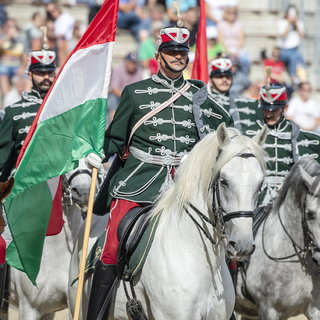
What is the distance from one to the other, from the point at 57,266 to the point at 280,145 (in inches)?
105

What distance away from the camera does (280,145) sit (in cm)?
1086

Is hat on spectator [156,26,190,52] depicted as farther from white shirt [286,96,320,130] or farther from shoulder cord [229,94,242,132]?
white shirt [286,96,320,130]

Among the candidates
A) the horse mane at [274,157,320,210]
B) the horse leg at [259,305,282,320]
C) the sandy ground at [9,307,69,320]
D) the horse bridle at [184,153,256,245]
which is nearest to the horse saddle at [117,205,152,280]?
the horse bridle at [184,153,256,245]

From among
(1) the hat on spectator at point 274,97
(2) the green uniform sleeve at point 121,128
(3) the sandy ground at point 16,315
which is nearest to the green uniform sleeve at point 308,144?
(1) the hat on spectator at point 274,97

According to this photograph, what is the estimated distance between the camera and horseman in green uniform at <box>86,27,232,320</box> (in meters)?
8.47

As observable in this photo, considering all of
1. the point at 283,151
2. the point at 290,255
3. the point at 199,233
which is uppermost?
the point at 283,151

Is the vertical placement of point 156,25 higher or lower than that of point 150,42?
higher

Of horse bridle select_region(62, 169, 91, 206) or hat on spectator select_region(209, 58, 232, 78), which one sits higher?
hat on spectator select_region(209, 58, 232, 78)

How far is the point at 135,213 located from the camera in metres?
8.36

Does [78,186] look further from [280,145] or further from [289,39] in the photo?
[289,39]

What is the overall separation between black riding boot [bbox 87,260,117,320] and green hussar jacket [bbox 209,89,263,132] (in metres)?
3.53

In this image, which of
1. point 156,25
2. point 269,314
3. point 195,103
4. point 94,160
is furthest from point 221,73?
point 156,25

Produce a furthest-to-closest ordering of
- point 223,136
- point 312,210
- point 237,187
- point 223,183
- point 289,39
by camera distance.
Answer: point 289,39
point 312,210
point 223,136
point 223,183
point 237,187

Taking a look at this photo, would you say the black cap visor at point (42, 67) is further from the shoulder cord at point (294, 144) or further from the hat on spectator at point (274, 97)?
the shoulder cord at point (294, 144)
